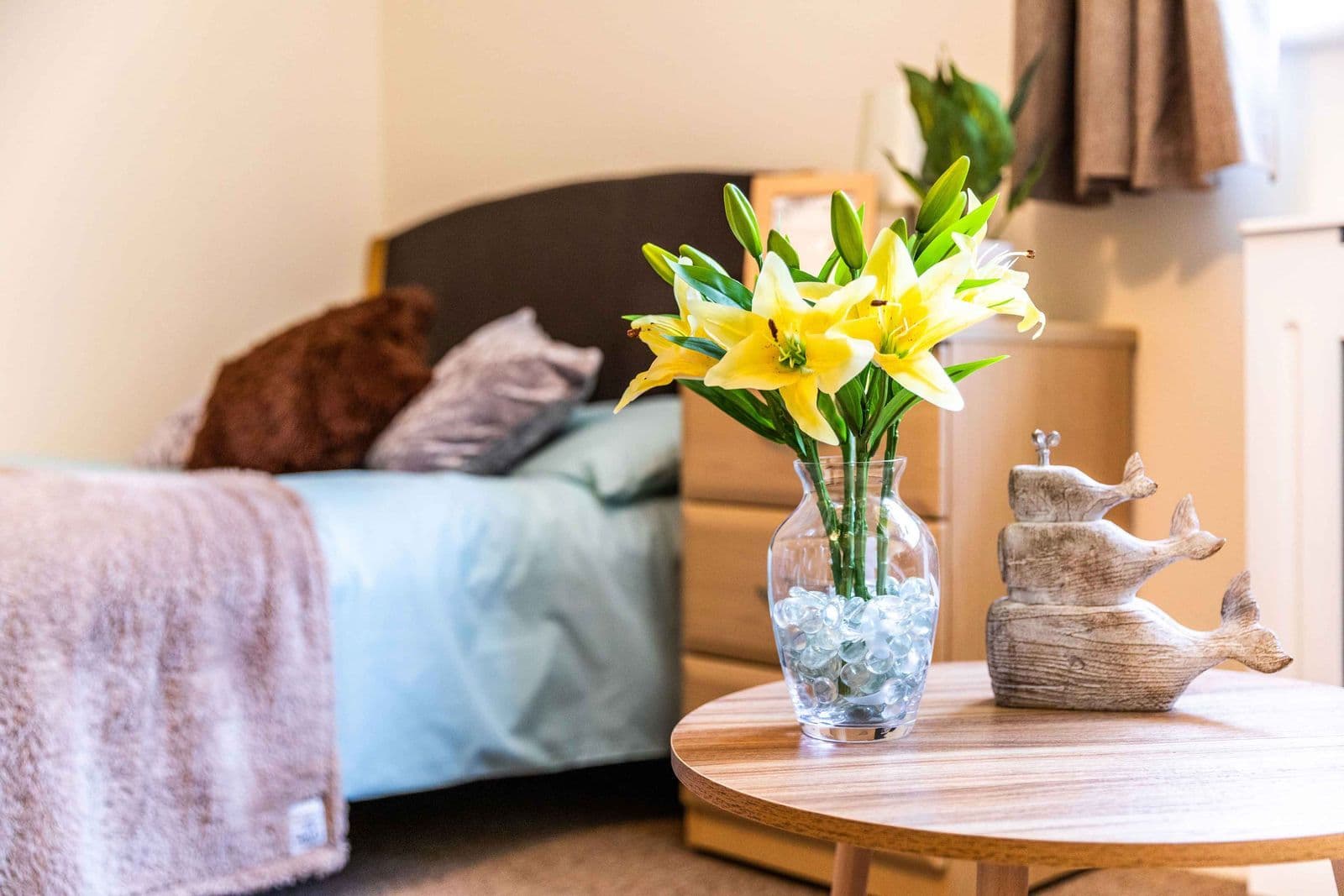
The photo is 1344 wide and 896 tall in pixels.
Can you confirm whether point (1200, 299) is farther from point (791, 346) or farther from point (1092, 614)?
point (791, 346)

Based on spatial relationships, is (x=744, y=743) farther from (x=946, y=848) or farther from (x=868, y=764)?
(x=946, y=848)

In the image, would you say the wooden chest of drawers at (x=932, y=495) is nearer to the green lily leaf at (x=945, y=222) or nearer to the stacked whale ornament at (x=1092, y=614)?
the stacked whale ornament at (x=1092, y=614)

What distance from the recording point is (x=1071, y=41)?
6.19 ft

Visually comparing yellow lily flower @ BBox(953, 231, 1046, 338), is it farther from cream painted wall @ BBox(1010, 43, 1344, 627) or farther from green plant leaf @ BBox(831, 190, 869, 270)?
cream painted wall @ BBox(1010, 43, 1344, 627)

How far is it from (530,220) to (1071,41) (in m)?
1.27

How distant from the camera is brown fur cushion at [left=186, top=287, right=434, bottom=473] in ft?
7.05

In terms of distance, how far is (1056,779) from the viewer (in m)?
0.79

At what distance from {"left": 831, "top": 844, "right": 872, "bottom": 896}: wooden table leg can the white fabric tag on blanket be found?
82 centimetres

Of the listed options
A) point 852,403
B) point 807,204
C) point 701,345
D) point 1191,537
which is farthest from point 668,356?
point 807,204

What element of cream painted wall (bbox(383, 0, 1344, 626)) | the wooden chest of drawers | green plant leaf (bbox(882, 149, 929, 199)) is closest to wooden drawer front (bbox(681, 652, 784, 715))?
the wooden chest of drawers

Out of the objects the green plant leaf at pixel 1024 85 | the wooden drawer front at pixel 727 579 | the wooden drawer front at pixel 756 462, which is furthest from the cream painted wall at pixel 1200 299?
the wooden drawer front at pixel 727 579

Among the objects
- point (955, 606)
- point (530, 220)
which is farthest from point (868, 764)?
point (530, 220)

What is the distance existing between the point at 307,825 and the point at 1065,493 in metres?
1.07

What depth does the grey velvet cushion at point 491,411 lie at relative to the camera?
203 cm
